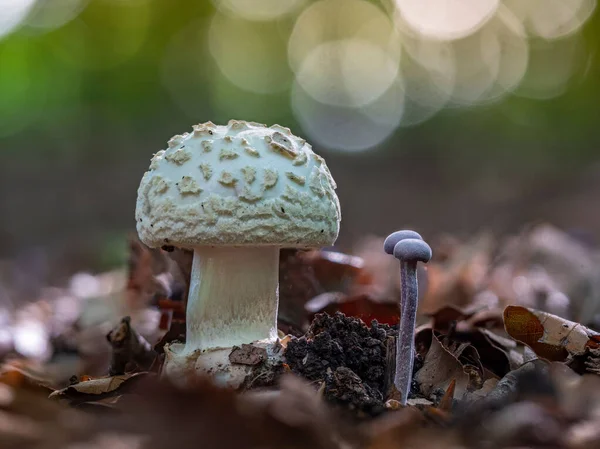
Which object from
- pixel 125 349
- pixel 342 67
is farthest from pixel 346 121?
pixel 125 349

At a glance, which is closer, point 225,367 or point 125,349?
point 225,367

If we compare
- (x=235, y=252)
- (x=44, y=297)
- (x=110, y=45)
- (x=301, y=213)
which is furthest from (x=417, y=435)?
(x=110, y=45)

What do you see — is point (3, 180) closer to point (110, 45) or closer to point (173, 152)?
point (110, 45)

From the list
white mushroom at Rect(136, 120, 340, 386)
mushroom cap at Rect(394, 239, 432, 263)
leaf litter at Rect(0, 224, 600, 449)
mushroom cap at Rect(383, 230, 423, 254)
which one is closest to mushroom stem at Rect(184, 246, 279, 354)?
white mushroom at Rect(136, 120, 340, 386)

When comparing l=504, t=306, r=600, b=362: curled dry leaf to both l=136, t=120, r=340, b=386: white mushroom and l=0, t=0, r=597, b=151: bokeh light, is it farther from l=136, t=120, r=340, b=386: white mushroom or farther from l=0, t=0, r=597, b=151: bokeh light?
l=0, t=0, r=597, b=151: bokeh light

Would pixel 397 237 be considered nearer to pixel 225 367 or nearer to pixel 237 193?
pixel 237 193

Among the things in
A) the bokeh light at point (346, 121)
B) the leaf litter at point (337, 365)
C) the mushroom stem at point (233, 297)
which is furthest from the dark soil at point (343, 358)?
the bokeh light at point (346, 121)

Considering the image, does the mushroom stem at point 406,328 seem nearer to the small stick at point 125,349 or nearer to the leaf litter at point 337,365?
the leaf litter at point 337,365
